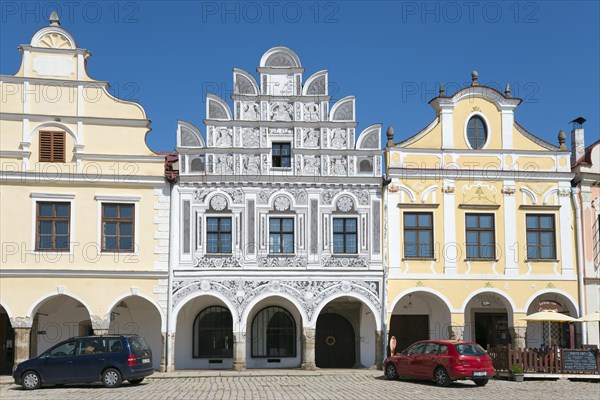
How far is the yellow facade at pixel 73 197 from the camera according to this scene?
31297 millimetres

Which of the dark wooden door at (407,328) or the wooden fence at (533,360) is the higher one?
the dark wooden door at (407,328)

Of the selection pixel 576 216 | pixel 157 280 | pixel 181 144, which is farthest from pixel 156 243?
pixel 576 216

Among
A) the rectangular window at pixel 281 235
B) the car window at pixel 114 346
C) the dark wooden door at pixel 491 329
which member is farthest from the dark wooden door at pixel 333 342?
the car window at pixel 114 346

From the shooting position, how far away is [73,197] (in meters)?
31.8

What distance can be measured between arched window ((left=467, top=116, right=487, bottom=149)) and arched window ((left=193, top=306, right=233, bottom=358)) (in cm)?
1193

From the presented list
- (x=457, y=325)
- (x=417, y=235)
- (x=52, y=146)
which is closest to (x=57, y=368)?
(x=52, y=146)

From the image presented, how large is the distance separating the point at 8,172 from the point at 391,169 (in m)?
14.4

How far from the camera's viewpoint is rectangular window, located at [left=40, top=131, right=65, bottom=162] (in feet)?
105

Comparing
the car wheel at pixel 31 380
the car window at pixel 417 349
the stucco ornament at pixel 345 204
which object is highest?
the stucco ornament at pixel 345 204

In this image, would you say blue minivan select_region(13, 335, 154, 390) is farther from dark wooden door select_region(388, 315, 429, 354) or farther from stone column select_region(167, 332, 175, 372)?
dark wooden door select_region(388, 315, 429, 354)

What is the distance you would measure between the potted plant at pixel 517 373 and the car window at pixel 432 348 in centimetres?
343

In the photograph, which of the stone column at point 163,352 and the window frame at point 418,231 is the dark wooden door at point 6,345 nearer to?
the stone column at point 163,352

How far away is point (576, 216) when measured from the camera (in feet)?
112

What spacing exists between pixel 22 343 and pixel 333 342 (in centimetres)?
1191
